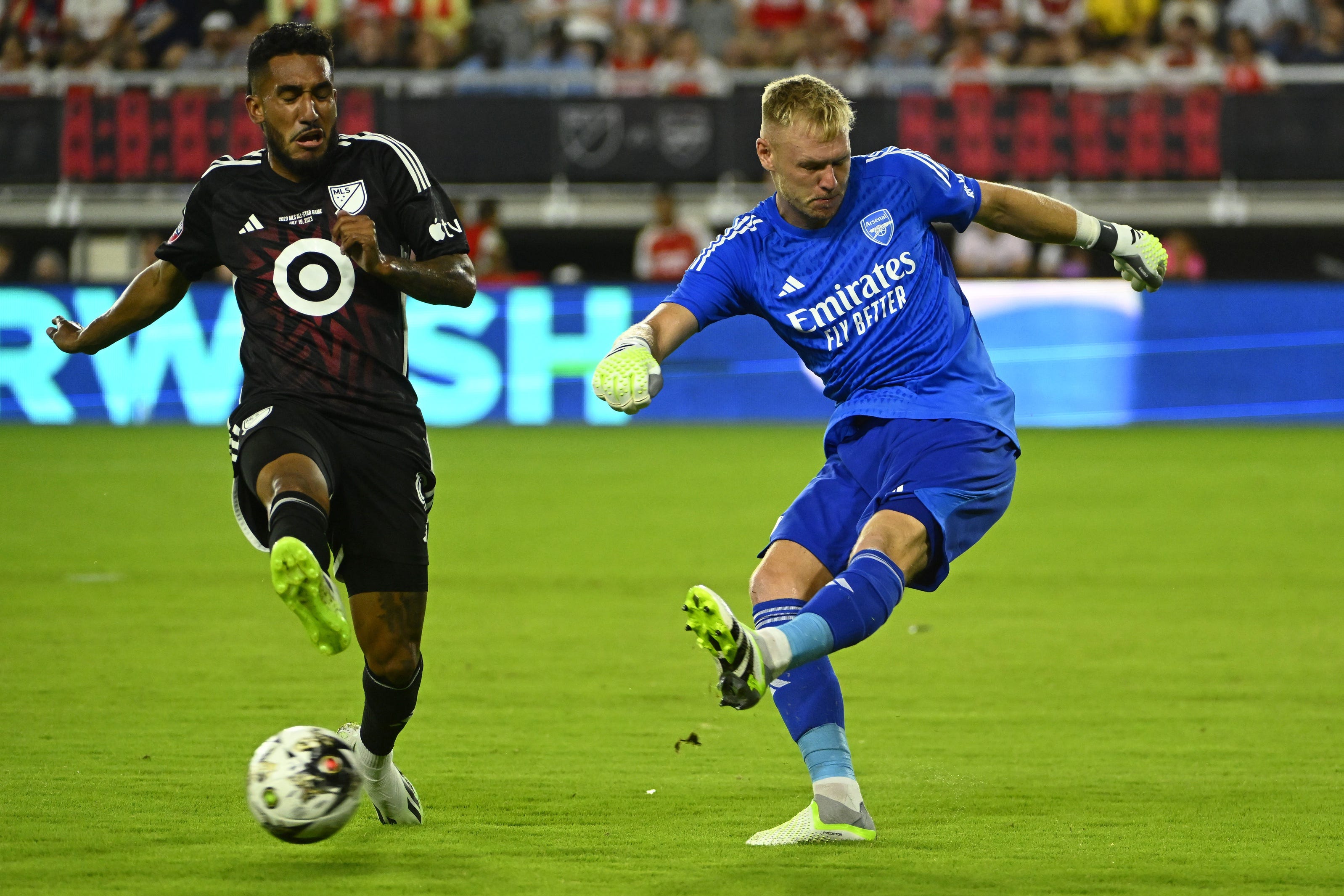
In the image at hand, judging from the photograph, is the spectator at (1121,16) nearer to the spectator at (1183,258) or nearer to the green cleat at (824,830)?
the spectator at (1183,258)

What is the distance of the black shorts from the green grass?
0.74m

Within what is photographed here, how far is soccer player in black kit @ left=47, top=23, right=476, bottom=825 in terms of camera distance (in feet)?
16.3

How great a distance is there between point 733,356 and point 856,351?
12.8 m

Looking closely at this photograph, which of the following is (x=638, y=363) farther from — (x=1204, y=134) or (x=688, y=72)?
(x=688, y=72)

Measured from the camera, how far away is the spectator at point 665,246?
721 inches

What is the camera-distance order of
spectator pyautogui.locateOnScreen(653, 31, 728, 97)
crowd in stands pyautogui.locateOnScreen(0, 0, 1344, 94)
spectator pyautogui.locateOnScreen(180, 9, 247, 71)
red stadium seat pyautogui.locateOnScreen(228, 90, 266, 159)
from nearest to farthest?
red stadium seat pyautogui.locateOnScreen(228, 90, 266, 159) → spectator pyautogui.locateOnScreen(653, 31, 728, 97) → crowd in stands pyautogui.locateOnScreen(0, 0, 1344, 94) → spectator pyautogui.locateOnScreen(180, 9, 247, 71)

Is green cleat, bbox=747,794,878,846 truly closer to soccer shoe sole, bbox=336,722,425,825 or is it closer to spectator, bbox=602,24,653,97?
soccer shoe sole, bbox=336,722,425,825

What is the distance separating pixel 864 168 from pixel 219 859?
257 centimetres

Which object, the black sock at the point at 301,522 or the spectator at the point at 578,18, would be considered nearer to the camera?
the black sock at the point at 301,522

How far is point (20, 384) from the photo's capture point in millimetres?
17422

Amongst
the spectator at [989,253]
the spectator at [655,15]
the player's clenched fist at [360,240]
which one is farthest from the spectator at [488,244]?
the player's clenched fist at [360,240]

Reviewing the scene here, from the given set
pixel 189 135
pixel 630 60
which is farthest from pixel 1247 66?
pixel 189 135

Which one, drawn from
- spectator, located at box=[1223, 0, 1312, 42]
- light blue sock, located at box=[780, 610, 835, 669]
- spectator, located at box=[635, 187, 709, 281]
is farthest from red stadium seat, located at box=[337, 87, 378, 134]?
light blue sock, located at box=[780, 610, 835, 669]

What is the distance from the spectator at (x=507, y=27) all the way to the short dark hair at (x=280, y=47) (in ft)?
52.4
